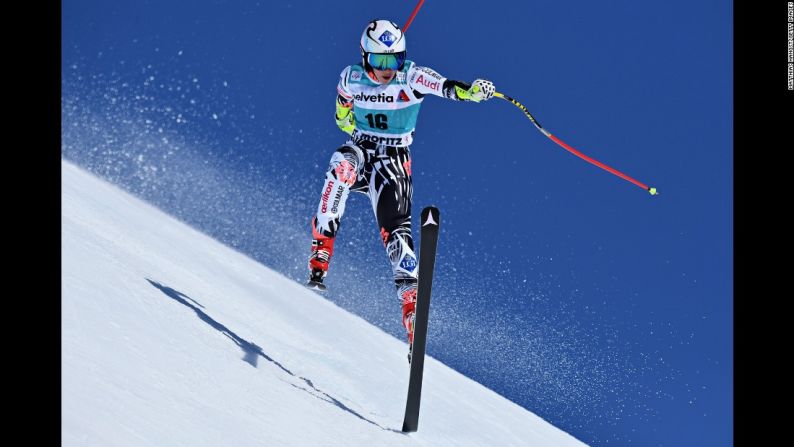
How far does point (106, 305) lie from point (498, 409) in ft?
15.6

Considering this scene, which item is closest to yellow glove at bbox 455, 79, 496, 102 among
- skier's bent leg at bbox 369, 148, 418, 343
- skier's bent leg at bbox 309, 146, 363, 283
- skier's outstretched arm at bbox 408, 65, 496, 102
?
skier's outstretched arm at bbox 408, 65, 496, 102

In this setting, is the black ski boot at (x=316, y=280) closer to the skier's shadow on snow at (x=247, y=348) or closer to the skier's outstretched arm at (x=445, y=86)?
the skier's shadow on snow at (x=247, y=348)

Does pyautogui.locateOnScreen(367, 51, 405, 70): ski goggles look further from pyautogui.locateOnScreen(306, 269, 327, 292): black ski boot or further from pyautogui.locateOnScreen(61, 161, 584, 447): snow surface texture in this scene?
pyautogui.locateOnScreen(61, 161, 584, 447): snow surface texture

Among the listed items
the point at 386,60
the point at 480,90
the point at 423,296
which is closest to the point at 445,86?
the point at 480,90

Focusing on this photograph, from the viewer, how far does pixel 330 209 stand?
5848 millimetres

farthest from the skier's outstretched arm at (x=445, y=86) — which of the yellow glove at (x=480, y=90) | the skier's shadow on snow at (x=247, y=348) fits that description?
the skier's shadow on snow at (x=247, y=348)

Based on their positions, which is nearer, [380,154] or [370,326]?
[380,154]

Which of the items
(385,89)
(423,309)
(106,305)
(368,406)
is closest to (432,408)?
(368,406)

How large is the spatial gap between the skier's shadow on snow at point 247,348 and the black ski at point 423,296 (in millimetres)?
288

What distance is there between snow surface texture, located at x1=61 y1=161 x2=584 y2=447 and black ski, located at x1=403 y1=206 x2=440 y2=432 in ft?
0.97

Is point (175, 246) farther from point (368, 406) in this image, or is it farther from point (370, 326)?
point (368, 406)

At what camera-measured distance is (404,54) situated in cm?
582

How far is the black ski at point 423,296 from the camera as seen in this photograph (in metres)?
5.05

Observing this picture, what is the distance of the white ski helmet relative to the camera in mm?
5727
